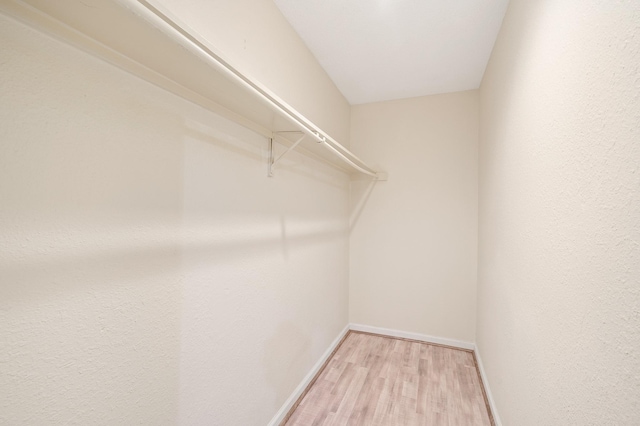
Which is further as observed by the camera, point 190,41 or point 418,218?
point 418,218

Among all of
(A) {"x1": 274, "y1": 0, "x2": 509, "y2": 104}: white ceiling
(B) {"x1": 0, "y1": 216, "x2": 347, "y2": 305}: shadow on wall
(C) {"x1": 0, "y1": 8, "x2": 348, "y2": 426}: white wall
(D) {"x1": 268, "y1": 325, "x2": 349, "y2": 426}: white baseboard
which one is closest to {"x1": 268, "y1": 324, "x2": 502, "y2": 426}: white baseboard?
(D) {"x1": 268, "y1": 325, "x2": 349, "y2": 426}: white baseboard

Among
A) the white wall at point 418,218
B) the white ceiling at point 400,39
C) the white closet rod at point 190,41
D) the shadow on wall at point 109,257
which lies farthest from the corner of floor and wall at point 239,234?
the white wall at point 418,218

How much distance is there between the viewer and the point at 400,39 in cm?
182

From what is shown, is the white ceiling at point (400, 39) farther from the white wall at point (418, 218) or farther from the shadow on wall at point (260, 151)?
the shadow on wall at point (260, 151)

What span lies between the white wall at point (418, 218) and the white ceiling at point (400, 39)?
0.31m

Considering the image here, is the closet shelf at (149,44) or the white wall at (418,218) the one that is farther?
the white wall at (418,218)

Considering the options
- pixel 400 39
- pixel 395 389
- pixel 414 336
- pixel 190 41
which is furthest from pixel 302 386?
pixel 400 39

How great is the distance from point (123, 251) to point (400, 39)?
196 centimetres

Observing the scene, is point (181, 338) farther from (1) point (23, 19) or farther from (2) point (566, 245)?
(2) point (566, 245)

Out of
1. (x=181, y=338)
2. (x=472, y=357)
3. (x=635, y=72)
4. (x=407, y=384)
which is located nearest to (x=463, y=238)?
(x=472, y=357)

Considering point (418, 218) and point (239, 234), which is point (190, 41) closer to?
point (239, 234)

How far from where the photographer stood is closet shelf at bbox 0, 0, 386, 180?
561 millimetres

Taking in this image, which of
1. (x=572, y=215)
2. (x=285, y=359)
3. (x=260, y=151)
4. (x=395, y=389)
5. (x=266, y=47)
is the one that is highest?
(x=266, y=47)

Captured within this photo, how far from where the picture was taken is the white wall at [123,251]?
0.59m
